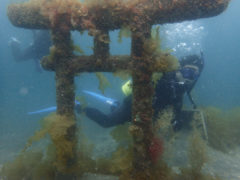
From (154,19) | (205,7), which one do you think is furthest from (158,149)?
(205,7)

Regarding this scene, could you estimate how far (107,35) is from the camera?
163 inches

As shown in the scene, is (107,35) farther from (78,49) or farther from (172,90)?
(172,90)

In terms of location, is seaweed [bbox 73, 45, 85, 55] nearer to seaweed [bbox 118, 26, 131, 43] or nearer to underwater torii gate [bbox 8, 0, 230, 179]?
underwater torii gate [bbox 8, 0, 230, 179]

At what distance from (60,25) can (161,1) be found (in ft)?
7.02

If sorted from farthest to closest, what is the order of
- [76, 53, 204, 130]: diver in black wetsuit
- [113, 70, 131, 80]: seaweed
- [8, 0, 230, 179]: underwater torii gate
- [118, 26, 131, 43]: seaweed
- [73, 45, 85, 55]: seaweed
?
[76, 53, 204, 130]: diver in black wetsuit, [73, 45, 85, 55]: seaweed, [113, 70, 131, 80]: seaweed, [118, 26, 131, 43]: seaweed, [8, 0, 230, 179]: underwater torii gate

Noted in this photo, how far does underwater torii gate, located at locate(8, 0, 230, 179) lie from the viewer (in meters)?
3.75

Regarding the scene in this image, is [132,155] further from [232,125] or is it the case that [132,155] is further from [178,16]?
[232,125]

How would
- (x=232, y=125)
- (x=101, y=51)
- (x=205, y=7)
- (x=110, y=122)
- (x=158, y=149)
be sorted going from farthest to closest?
(x=232, y=125)
(x=110, y=122)
(x=101, y=51)
(x=158, y=149)
(x=205, y=7)

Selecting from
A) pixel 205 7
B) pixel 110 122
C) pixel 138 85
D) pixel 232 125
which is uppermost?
pixel 205 7

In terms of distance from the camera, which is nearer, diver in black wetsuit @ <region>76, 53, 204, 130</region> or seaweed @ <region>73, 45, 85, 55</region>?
seaweed @ <region>73, 45, 85, 55</region>

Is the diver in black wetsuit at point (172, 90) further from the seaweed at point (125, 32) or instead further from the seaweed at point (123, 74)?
the seaweed at point (125, 32)

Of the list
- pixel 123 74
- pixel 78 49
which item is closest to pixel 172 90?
pixel 123 74

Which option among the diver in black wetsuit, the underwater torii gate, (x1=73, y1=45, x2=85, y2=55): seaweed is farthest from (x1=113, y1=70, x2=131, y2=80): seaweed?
the diver in black wetsuit

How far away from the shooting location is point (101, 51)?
13.9 feet
